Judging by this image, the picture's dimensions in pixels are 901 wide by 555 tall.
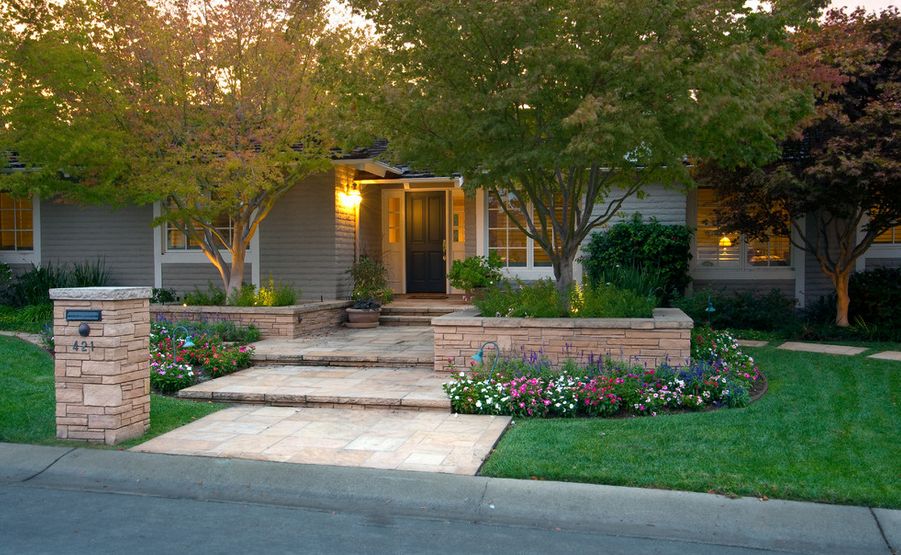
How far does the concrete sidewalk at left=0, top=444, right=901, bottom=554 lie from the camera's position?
4.54m

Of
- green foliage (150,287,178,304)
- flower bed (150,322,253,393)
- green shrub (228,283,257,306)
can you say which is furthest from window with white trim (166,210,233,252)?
flower bed (150,322,253,393)

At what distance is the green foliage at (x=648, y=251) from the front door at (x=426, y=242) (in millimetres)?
3670

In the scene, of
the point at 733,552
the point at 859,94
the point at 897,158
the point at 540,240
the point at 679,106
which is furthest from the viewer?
the point at 859,94

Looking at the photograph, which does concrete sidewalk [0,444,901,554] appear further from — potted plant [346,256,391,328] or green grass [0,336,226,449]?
potted plant [346,256,391,328]

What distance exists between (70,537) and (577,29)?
260 inches

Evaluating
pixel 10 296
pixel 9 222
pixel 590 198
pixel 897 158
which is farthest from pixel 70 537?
pixel 9 222

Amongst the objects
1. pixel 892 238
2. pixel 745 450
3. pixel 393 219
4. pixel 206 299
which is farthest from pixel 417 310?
pixel 892 238

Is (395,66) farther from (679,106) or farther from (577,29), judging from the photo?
(679,106)

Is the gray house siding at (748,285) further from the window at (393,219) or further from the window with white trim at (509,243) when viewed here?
the window at (393,219)

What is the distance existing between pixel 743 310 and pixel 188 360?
937cm

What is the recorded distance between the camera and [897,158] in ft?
33.5

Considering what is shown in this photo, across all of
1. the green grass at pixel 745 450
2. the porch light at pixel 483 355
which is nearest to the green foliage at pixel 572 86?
the porch light at pixel 483 355

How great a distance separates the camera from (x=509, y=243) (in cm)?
1475

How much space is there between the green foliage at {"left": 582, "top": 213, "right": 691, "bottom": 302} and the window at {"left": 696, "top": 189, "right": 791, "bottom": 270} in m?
1.13
